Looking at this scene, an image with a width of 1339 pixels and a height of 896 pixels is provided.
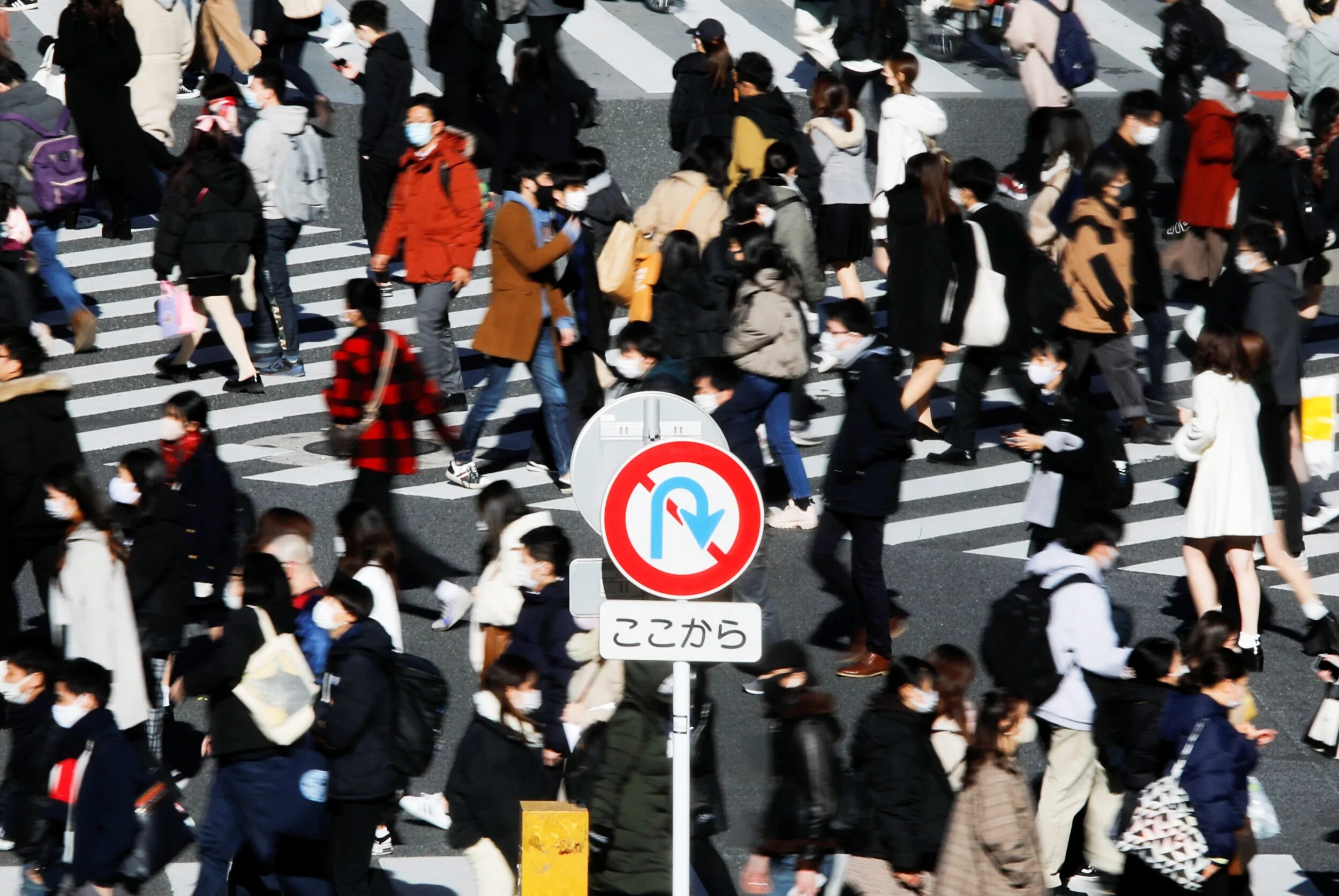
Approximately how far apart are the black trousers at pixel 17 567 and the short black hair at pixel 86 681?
8.07ft

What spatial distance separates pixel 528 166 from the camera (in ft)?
42.4

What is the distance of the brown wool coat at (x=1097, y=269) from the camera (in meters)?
13.5

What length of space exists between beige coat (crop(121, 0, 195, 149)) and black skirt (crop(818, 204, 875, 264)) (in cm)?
588

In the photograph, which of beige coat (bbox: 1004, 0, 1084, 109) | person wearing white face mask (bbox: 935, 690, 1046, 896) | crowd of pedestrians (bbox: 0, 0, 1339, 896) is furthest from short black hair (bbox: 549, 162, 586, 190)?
beige coat (bbox: 1004, 0, 1084, 109)

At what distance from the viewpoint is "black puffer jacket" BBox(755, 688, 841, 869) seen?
7.81 metres

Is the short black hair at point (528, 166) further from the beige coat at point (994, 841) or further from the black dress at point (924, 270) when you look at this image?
the beige coat at point (994, 841)

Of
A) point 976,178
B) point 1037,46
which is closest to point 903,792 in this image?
point 976,178

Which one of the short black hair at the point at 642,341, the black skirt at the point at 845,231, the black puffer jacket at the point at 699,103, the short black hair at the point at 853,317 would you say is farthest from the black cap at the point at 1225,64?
the short black hair at the point at 853,317

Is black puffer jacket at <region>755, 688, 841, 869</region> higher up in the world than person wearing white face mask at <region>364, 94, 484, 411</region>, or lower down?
lower down

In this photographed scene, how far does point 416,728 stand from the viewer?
8.22 metres

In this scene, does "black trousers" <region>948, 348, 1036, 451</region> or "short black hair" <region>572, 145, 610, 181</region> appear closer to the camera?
"black trousers" <region>948, 348, 1036, 451</region>

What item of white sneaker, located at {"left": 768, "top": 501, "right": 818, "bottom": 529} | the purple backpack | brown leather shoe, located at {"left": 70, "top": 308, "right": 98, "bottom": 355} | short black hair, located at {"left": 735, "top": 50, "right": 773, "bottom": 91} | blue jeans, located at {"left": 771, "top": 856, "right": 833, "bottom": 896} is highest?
short black hair, located at {"left": 735, "top": 50, "right": 773, "bottom": 91}

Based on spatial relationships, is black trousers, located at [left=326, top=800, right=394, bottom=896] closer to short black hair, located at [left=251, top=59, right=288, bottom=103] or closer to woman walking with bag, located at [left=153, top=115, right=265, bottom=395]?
woman walking with bag, located at [left=153, top=115, right=265, bottom=395]

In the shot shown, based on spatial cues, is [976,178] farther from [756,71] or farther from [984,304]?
[756,71]
